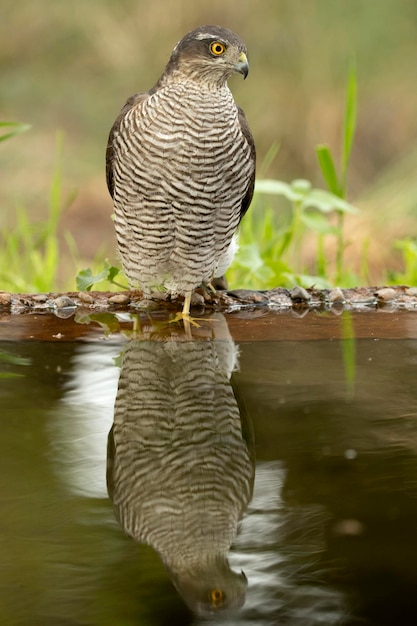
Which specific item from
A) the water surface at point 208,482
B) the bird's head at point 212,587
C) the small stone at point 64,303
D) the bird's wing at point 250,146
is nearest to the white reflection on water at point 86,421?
the water surface at point 208,482

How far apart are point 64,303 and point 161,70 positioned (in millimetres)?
6802

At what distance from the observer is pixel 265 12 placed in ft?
31.0

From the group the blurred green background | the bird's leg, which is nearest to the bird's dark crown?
the bird's leg

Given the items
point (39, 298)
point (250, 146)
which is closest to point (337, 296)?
point (250, 146)

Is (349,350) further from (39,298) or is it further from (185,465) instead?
(39,298)

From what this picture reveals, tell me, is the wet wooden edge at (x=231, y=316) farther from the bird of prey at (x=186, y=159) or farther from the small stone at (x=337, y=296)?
the bird of prey at (x=186, y=159)

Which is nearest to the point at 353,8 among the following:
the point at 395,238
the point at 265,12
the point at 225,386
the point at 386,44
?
the point at 386,44

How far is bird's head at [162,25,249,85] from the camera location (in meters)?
3.54

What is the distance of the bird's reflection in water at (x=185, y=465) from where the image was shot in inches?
68.6

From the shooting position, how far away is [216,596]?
5.34ft

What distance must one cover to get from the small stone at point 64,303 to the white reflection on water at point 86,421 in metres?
0.56

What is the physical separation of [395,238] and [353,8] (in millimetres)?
3114

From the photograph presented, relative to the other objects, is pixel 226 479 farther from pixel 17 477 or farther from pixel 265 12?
pixel 265 12

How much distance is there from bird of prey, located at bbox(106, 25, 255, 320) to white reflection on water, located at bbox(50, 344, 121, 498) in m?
A: 0.68
